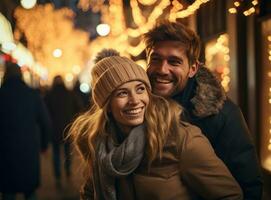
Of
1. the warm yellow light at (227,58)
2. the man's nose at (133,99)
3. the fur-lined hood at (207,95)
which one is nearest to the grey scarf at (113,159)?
the man's nose at (133,99)

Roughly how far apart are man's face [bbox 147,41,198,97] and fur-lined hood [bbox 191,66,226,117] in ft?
0.35

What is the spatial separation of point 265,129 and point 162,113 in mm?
3300

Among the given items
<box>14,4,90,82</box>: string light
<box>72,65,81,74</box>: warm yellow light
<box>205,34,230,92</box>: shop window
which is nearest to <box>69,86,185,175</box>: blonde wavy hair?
<box>205,34,230,92</box>: shop window

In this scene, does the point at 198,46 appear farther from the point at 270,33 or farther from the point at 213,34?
the point at 213,34

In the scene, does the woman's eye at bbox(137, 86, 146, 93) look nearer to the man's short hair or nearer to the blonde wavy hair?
the blonde wavy hair

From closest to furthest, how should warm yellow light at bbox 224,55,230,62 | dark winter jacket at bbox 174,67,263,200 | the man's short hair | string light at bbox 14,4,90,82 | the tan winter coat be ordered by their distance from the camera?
the tan winter coat, dark winter jacket at bbox 174,67,263,200, the man's short hair, warm yellow light at bbox 224,55,230,62, string light at bbox 14,4,90,82

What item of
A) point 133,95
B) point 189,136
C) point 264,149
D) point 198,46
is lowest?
point 264,149

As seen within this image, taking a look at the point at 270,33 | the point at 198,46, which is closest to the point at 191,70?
the point at 198,46

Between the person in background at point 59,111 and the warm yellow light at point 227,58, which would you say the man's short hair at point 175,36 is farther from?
the person in background at point 59,111

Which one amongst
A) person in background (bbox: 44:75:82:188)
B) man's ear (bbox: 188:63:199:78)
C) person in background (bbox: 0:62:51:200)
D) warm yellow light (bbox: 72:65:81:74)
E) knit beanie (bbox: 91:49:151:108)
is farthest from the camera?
warm yellow light (bbox: 72:65:81:74)

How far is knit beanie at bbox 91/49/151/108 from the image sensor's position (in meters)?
2.46

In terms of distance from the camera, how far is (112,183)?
8.29 ft

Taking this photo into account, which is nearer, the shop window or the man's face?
the man's face

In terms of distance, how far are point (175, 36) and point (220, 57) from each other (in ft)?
15.0
